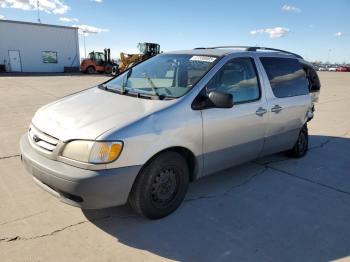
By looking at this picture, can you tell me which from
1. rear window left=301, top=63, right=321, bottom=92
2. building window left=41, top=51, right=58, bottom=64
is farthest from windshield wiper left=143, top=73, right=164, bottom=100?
building window left=41, top=51, right=58, bottom=64

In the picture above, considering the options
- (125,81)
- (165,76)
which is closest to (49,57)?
(125,81)

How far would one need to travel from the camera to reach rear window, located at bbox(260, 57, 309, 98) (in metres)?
4.49

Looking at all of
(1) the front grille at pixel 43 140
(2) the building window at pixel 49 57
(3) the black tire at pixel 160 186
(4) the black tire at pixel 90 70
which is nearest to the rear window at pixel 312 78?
(3) the black tire at pixel 160 186

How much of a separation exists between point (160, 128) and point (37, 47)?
36776 mm

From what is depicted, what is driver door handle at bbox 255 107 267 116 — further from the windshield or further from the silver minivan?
the windshield

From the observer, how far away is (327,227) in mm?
3357

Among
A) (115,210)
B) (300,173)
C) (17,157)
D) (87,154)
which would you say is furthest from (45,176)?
(300,173)

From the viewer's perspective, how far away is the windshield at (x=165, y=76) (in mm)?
3620

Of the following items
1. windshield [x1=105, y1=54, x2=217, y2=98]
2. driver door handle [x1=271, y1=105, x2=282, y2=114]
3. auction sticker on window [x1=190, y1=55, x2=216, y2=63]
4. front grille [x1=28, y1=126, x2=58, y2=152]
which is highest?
auction sticker on window [x1=190, y1=55, x2=216, y2=63]

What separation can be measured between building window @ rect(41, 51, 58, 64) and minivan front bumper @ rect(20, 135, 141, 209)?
36.5 metres

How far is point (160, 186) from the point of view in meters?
3.31

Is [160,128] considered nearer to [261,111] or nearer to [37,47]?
[261,111]

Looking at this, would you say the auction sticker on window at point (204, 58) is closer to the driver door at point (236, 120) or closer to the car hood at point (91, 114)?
the driver door at point (236, 120)

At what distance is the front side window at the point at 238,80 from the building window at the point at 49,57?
36081 millimetres
